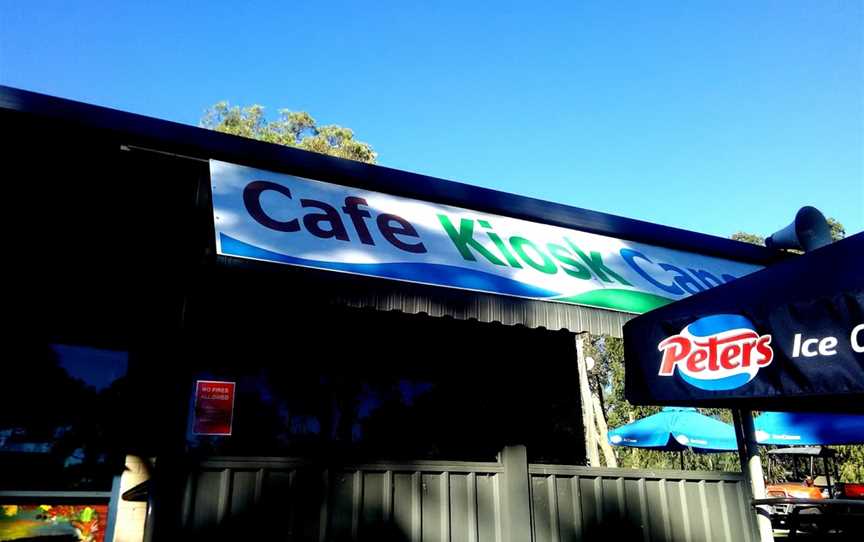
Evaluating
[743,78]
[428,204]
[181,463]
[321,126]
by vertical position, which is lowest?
[181,463]

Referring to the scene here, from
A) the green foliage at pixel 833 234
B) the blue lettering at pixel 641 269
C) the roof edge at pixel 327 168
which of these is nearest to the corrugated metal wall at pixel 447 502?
the blue lettering at pixel 641 269

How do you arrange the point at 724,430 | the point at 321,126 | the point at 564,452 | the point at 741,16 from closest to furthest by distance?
the point at 564,452 < the point at 741,16 < the point at 724,430 < the point at 321,126

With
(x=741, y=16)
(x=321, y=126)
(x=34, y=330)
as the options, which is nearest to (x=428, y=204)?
(x=34, y=330)

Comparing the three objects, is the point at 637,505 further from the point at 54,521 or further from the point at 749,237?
the point at 749,237

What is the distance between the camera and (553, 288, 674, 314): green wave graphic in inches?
181

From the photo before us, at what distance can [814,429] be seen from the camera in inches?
320

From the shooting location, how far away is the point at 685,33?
32.2 ft

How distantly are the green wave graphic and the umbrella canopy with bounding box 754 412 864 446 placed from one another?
3.57 meters

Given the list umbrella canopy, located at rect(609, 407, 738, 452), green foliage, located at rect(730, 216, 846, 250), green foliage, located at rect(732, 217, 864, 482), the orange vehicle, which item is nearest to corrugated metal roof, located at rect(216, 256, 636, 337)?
the orange vehicle

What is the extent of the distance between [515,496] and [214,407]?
2.89m

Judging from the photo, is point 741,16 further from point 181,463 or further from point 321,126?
point 321,126

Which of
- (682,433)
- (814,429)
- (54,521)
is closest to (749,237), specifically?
(682,433)

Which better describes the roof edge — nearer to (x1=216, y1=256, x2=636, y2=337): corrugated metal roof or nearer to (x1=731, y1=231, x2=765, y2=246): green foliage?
(x1=216, y1=256, x2=636, y2=337): corrugated metal roof

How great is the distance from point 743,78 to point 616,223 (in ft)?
19.3
